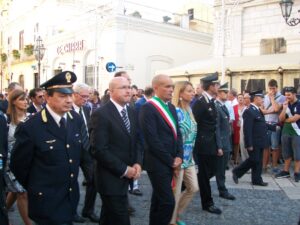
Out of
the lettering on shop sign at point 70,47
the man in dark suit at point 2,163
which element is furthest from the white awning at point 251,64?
the man in dark suit at point 2,163

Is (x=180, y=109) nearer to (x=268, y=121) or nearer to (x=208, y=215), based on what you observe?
(x=208, y=215)

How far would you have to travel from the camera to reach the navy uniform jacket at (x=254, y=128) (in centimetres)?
827

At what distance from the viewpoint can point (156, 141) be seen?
486 cm

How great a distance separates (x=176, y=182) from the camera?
543 cm

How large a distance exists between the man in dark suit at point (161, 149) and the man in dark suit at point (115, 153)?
0.52 meters

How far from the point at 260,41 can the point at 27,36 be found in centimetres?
2361

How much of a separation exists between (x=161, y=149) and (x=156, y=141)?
0.11 meters

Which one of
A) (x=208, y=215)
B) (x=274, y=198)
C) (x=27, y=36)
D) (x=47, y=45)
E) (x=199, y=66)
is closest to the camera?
(x=208, y=215)

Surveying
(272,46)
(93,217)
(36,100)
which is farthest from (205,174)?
(272,46)

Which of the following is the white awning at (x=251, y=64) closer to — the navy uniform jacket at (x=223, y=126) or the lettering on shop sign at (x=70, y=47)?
the navy uniform jacket at (x=223, y=126)

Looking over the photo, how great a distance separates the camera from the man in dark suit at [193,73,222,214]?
21.3 ft

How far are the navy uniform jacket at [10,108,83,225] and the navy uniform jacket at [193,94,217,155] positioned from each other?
321 cm

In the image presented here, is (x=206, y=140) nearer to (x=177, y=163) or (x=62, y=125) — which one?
(x=177, y=163)

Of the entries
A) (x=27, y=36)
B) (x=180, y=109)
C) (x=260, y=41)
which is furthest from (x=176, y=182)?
(x=27, y=36)
